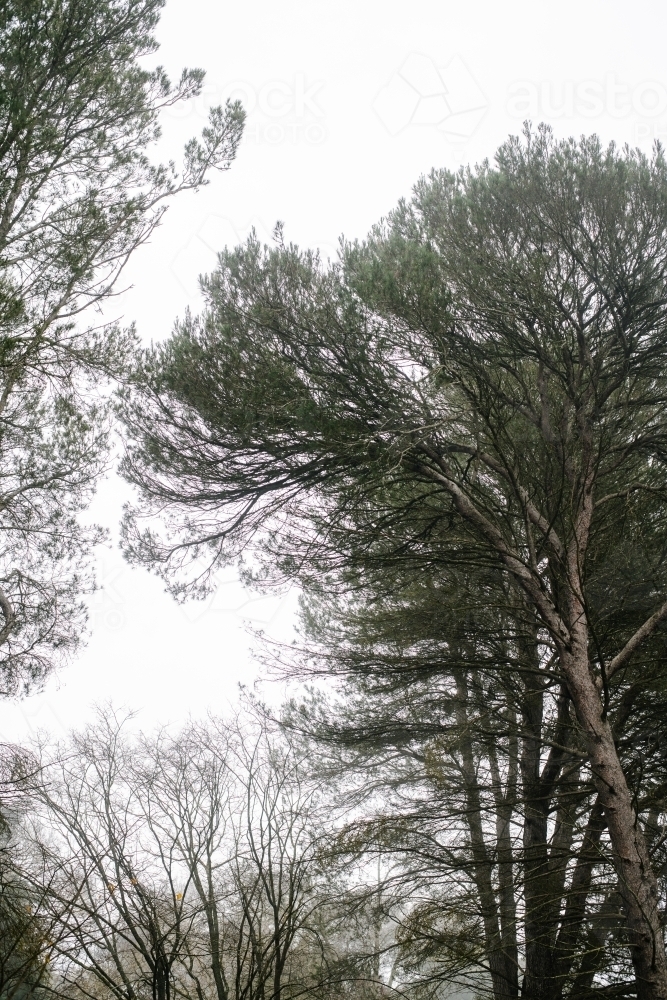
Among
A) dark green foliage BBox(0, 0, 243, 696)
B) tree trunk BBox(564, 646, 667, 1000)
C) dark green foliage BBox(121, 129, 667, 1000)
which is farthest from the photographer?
dark green foliage BBox(121, 129, 667, 1000)

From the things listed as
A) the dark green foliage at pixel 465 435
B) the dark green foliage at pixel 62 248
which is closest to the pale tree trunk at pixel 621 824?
the dark green foliage at pixel 465 435

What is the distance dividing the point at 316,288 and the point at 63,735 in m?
8.15

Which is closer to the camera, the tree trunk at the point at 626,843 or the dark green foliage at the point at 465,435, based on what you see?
the tree trunk at the point at 626,843

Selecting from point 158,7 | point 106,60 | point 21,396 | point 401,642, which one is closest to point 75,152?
point 106,60

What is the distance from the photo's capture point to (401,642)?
258 inches

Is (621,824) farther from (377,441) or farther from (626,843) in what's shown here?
(377,441)

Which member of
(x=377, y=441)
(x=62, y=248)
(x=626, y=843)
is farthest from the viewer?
(x=377, y=441)

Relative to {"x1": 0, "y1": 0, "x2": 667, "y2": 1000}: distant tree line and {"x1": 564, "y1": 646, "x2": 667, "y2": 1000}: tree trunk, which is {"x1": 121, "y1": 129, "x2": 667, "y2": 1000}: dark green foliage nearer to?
{"x1": 0, "y1": 0, "x2": 667, "y2": 1000}: distant tree line

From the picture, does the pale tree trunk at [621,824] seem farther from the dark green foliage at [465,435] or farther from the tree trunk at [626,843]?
the dark green foliage at [465,435]

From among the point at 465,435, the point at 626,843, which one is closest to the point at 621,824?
the point at 626,843

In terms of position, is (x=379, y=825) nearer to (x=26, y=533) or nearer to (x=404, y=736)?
(x=404, y=736)

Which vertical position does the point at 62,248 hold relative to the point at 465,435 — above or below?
above

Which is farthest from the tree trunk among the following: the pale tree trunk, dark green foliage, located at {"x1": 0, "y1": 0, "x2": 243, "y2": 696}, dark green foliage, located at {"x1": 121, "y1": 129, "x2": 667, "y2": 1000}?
dark green foliage, located at {"x1": 0, "y1": 0, "x2": 243, "y2": 696}

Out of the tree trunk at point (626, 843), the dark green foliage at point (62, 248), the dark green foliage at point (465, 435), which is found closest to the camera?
the tree trunk at point (626, 843)
